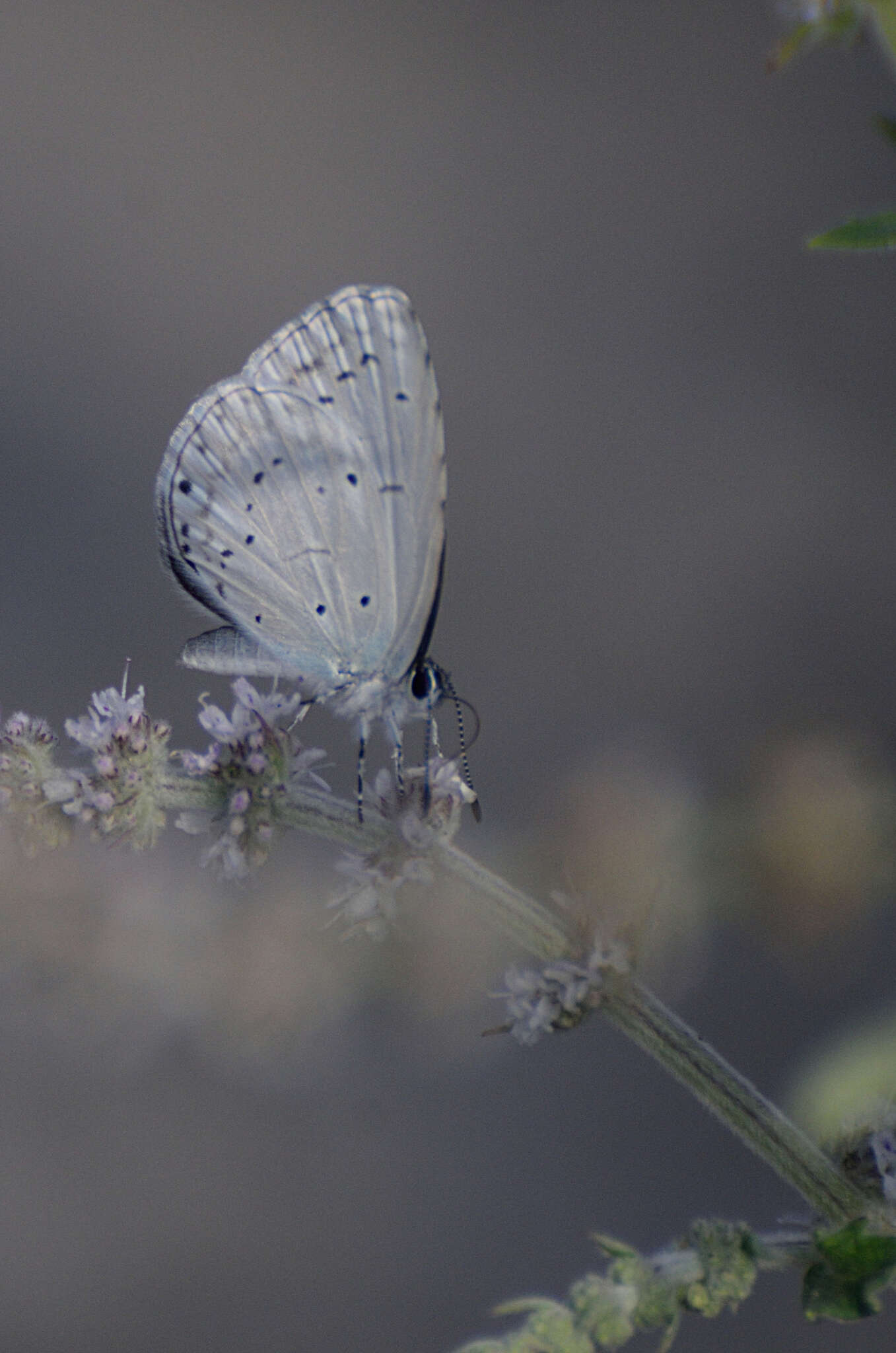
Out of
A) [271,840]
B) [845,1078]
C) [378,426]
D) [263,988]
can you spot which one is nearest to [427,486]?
[378,426]

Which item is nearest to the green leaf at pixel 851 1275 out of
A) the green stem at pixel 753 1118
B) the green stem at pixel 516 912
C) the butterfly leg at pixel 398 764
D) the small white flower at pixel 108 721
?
the green stem at pixel 753 1118

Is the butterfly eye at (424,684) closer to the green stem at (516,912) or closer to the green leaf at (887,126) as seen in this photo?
the green stem at (516,912)

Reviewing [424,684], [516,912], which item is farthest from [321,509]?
[516,912]

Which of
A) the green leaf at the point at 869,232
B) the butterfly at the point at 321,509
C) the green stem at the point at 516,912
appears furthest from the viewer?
the butterfly at the point at 321,509

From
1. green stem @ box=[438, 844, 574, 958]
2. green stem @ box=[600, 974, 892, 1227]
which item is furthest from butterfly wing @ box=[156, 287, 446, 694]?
green stem @ box=[600, 974, 892, 1227]

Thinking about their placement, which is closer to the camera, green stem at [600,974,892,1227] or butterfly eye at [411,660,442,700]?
green stem at [600,974,892,1227]

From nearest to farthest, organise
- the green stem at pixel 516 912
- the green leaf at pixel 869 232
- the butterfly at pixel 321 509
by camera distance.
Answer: the green leaf at pixel 869 232
the green stem at pixel 516 912
the butterfly at pixel 321 509

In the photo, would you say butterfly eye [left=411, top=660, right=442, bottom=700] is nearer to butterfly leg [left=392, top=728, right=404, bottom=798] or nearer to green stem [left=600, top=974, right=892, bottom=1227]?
butterfly leg [left=392, top=728, right=404, bottom=798]

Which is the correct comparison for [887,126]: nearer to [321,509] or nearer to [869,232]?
[869,232]

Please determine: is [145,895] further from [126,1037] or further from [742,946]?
[742,946]
